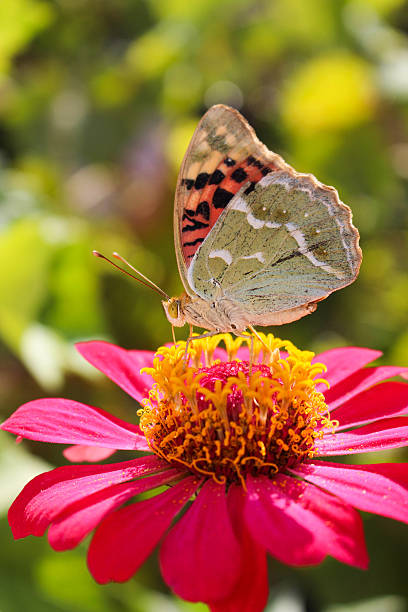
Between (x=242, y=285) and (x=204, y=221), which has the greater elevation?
(x=204, y=221)

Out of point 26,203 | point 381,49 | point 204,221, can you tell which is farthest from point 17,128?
point 204,221

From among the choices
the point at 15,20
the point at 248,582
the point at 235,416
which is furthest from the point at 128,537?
the point at 15,20

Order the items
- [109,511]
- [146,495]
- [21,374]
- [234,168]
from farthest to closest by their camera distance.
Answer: [21,374] < [146,495] < [234,168] < [109,511]

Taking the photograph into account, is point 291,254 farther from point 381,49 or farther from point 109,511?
point 381,49

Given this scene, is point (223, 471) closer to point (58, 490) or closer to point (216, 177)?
point (58, 490)

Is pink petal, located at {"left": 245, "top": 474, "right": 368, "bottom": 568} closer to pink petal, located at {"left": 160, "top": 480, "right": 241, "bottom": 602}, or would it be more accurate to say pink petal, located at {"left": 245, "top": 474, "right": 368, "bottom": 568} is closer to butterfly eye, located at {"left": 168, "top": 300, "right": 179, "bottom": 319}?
pink petal, located at {"left": 160, "top": 480, "right": 241, "bottom": 602}

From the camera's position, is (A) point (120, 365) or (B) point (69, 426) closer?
(B) point (69, 426)
